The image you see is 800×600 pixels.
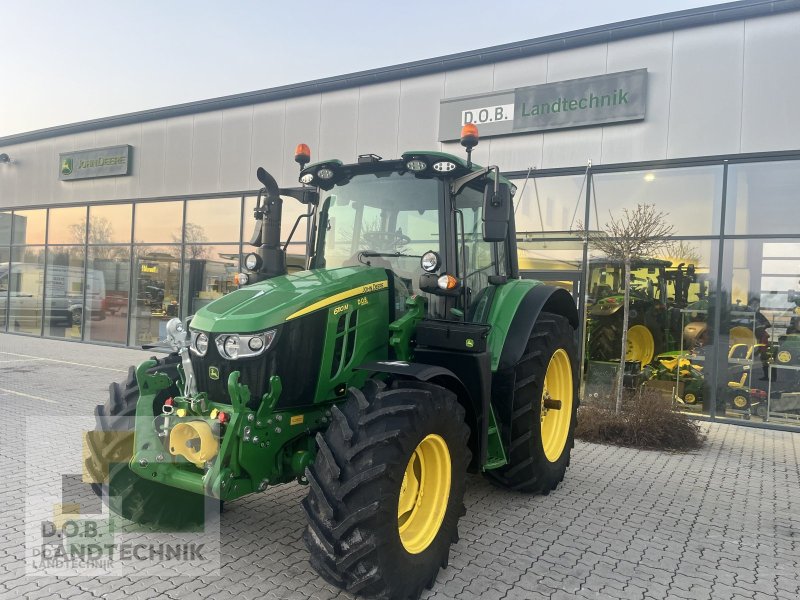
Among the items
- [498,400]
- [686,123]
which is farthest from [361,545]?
[686,123]

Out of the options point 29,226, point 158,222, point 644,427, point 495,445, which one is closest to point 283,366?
point 495,445

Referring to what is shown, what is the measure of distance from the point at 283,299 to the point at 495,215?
143cm

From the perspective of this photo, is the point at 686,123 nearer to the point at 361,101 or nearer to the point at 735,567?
the point at 361,101

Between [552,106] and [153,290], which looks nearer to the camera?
[552,106]

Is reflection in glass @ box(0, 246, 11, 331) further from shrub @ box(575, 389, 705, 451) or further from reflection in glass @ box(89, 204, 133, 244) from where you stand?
shrub @ box(575, 389, 705, 451)

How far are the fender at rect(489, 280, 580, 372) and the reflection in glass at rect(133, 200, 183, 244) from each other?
444 inches

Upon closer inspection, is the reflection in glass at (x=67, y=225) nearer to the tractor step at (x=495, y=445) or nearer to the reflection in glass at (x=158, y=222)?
the reflection in glass at (x=158, y=222)

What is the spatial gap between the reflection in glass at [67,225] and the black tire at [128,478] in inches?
554

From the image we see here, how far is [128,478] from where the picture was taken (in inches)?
141

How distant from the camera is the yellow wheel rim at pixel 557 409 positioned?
5160mm

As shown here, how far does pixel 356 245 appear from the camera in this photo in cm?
435

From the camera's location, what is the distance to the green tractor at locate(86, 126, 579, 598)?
2.89 meters

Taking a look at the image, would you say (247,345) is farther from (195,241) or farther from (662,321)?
(195,241)

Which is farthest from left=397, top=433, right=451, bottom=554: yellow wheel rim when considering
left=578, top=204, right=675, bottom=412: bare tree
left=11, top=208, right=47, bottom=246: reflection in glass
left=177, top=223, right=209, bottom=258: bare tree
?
left=11, top=208, right=47, bottom=246: reflection in glass
